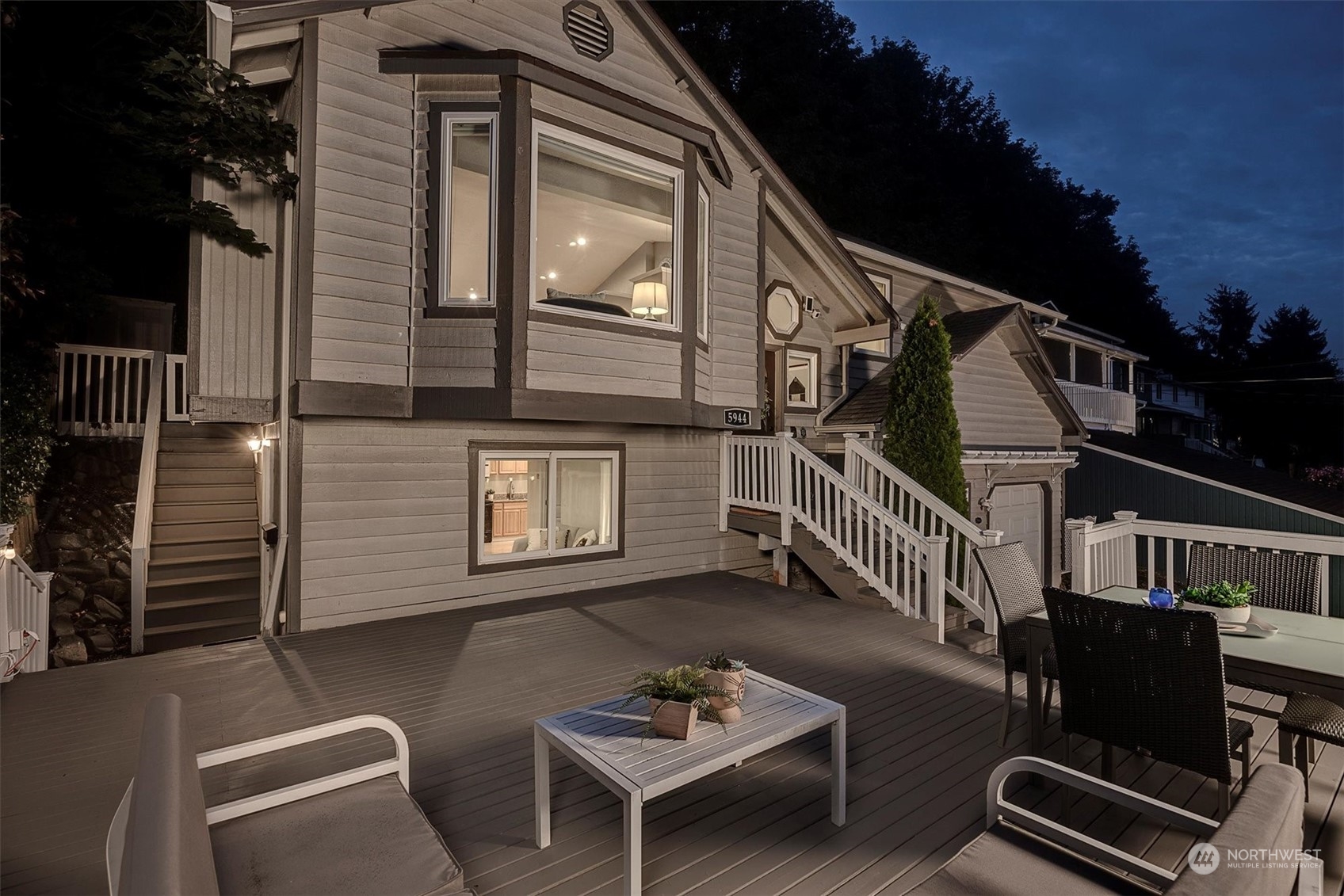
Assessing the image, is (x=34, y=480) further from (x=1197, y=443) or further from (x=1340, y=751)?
(x=1197, y=443)

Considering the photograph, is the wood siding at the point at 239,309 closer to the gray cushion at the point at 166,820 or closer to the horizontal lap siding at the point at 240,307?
the horizontal lap siding at the point at 240,307

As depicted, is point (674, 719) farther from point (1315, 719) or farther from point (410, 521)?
point (410, 521)

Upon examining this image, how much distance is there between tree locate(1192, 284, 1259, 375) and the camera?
130ft

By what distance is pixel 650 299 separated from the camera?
6.52m

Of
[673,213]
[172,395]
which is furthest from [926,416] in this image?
[172,395]

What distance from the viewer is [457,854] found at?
2.41 m

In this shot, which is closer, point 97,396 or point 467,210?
point 467,210

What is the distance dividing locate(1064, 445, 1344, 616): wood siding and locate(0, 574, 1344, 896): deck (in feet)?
43.2

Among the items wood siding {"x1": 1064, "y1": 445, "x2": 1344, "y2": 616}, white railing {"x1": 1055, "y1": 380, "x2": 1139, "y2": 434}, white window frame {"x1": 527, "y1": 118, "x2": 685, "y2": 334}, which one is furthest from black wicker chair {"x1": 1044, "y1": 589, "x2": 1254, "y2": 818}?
white railing {"x1": 1055, "y1": 380, "x2": 1139, "y2": 434}

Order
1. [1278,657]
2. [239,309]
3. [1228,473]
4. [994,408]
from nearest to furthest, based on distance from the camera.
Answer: [1278,657]
[239,309]
[994,408]
[1228,473]

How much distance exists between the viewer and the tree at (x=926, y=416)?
7.70m

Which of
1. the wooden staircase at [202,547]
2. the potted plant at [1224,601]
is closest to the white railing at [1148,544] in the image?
the potted plant at [1224,601]

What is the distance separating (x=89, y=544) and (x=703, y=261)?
8.28m

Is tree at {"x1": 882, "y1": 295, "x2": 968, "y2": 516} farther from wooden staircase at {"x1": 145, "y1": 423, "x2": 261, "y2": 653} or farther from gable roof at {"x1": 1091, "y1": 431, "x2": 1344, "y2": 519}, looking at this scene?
gable roof at {"x1": 1091, "y1": 431, "x2": 1344, "y2": 519}
